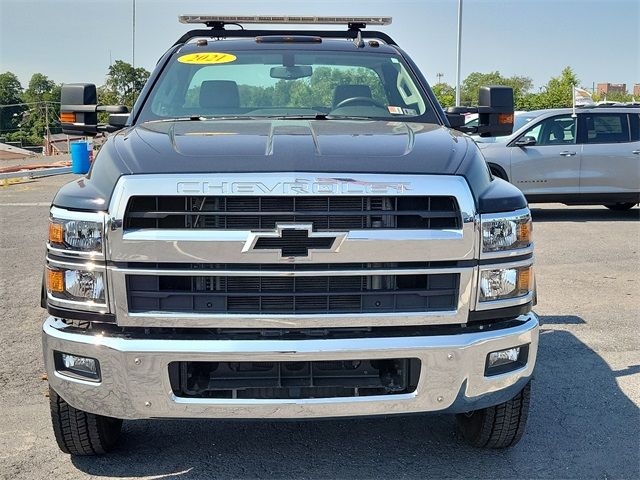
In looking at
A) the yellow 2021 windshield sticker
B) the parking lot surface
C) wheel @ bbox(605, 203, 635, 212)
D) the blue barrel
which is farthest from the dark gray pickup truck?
the blue barrel

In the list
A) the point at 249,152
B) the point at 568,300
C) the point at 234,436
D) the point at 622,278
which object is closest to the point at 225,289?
the point at 249,152

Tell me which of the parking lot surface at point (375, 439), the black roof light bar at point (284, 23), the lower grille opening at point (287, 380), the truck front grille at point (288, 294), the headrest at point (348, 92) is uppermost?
the black roof light bar at point (284, 23)

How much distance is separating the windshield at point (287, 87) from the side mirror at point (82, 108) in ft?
1.21

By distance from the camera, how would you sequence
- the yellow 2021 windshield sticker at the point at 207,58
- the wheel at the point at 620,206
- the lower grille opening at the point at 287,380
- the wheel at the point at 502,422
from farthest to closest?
the wheel at the point at 620,206
the yellow 2021 windshield sticker at the point at 207,58
the wheel at the point at 502,422
the lower grille opening at the point at 287,380

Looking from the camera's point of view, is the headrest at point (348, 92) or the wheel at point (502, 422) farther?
the headrest at point (348, 92)

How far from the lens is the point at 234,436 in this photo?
388 centimetres

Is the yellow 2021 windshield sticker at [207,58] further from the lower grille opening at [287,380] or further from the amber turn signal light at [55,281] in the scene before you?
the lower grille opening at [287,380]

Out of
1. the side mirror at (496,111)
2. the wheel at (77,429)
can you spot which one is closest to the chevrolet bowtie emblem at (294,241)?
the wheel at (77,429)

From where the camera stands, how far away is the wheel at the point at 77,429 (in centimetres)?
343

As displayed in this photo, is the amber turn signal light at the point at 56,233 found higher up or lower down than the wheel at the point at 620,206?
higher up

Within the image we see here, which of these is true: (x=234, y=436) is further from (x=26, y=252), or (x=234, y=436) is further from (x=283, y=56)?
(x=26, y=252)

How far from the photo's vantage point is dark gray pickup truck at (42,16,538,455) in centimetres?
299

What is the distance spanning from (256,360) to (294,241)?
49 centimetres

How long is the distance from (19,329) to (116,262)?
3.21m
